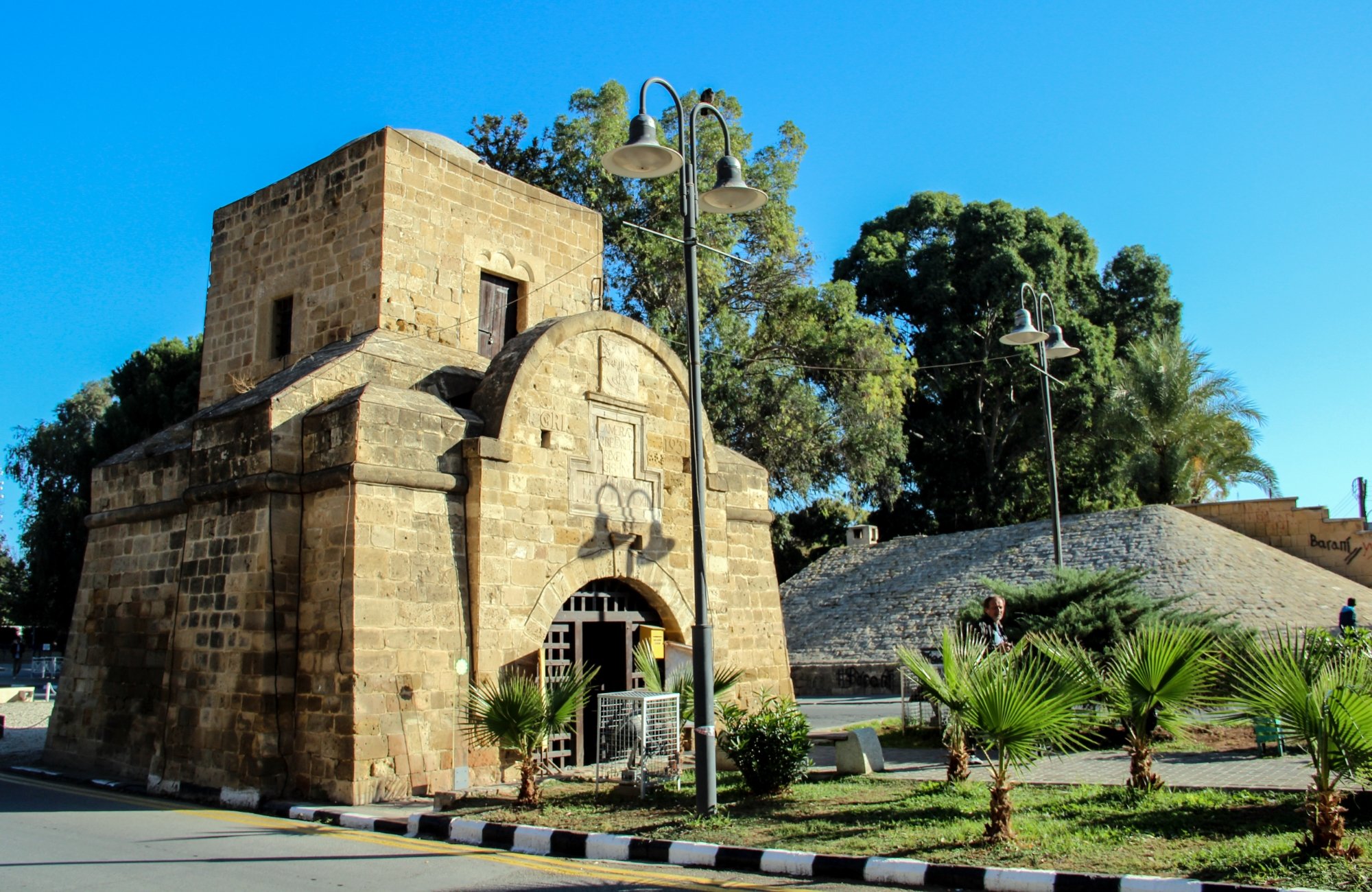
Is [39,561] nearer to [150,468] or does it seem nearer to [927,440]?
[150,468]

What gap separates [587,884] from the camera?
21.0ft

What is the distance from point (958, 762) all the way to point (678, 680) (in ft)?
12.1

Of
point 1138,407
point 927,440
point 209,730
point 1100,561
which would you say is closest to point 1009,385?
point 927,440

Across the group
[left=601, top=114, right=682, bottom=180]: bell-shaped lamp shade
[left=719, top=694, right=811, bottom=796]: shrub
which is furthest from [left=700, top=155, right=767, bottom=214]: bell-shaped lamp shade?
[left=719, top=694, right=811, bottom=796]: shrub

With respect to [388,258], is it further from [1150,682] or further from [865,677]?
Answer: [865,677]

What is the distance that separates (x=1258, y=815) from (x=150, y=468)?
1261cm

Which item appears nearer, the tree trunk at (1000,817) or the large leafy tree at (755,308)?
Answer: the tree trunk at (1000,817)

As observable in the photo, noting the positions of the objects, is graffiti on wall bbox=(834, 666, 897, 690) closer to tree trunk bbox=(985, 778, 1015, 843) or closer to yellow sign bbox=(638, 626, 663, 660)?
yellow sign bbox=(638, 626, 663, 660)

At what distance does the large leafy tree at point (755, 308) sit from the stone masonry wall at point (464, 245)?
30.3ft

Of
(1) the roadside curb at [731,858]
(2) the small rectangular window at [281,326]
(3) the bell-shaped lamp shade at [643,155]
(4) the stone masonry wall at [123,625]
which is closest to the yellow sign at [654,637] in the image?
(1) the roadside curb at [731,858]

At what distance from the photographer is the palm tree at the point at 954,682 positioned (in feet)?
24.9

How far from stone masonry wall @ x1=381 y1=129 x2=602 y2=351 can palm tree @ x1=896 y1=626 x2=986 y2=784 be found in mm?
8165

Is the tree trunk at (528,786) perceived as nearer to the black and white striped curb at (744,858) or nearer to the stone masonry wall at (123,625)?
the black and white striped curb at (744,858)

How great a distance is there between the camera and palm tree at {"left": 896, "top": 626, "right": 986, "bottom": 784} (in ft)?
24.9
